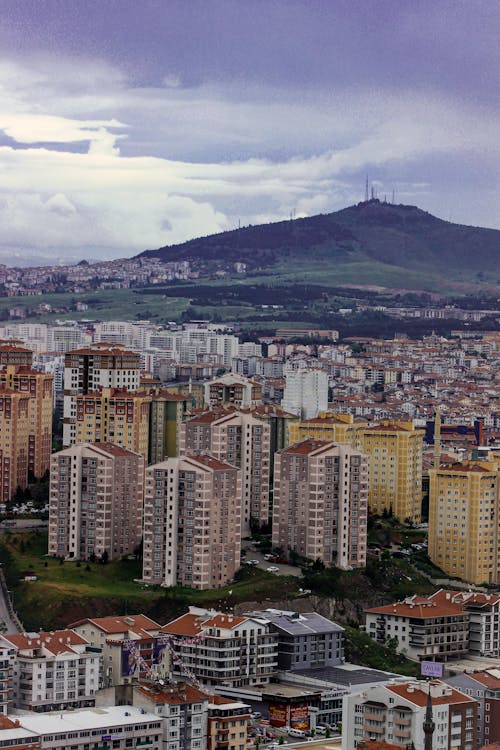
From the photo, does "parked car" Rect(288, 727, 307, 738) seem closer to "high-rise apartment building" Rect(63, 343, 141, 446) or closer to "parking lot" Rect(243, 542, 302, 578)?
"parking lot" Rect(243, 542, 302, 578)

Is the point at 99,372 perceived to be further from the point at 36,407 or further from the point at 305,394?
the point at 305,394

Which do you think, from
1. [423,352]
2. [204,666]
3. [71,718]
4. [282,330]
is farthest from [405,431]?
[282,330]

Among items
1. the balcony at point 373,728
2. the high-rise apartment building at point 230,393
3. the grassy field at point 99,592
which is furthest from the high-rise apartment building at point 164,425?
the balcony at point 373,728

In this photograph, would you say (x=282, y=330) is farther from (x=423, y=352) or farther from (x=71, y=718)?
(x=71, y=718)

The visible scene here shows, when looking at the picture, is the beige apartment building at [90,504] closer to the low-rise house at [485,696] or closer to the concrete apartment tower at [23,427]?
the concrete apartment tower at [23,427]

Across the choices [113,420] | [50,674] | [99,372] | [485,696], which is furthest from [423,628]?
[99,372]

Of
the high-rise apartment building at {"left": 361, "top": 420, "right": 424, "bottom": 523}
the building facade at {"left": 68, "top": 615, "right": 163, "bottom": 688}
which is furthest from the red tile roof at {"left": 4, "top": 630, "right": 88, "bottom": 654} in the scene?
the high-rise apartment building at {"left": 361, "top": 420, "right": 424, "bottom": 523}
